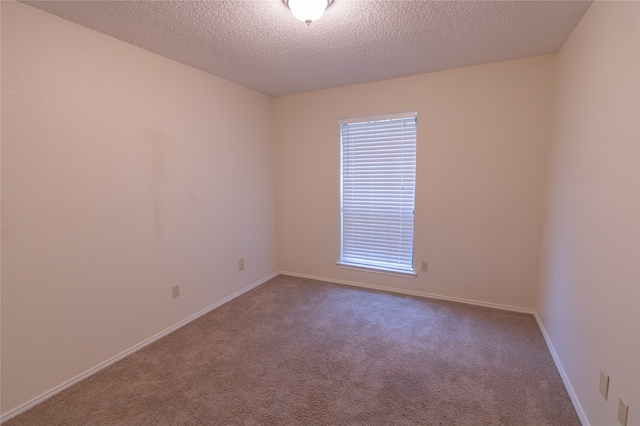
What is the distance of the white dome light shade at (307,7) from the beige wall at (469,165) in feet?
5.47

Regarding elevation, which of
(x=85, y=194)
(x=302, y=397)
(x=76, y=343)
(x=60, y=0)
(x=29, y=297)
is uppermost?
(x=60, y=0)

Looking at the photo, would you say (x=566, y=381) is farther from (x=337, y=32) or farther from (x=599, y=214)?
(x=337, y=32)

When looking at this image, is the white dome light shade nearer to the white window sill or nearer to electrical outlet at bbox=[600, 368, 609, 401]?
electrical outlet at bbox=[600, 368, 609, 401]

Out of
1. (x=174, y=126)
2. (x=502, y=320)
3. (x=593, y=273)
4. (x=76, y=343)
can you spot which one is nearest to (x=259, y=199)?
(x=174, y=126)

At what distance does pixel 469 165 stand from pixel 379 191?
973mm

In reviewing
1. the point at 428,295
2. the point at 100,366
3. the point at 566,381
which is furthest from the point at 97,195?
the point at 566,381

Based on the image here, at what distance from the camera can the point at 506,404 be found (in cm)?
172

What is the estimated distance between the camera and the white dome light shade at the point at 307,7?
1.64 metres

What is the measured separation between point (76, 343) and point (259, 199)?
7.30 feet

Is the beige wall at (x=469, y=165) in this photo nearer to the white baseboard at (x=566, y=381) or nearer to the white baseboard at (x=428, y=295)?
the white baseboard at (x=428, y=295)

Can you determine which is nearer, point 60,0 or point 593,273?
point 593,273

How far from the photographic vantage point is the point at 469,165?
2.92 meters

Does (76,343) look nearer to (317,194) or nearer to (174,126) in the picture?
(174,126)

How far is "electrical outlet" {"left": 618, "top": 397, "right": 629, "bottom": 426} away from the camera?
1.21 m
